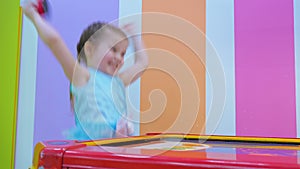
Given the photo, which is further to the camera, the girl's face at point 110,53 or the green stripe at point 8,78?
the green stripe at point 8,78

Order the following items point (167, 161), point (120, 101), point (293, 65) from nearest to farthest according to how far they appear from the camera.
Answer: point (167, 161) < point (293, 65) < point (120, 101)

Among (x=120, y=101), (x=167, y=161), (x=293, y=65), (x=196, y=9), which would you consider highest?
(x=196, y=9)

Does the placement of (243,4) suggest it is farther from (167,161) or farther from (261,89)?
(167,161)

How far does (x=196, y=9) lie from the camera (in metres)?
1.39

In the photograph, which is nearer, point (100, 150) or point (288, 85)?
point (100, 150)

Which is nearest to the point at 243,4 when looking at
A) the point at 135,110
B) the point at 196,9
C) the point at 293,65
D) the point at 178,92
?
the point at 196,9

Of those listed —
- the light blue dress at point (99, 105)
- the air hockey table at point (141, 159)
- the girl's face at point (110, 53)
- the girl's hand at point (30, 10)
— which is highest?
the girl's hand at point (30, 10)

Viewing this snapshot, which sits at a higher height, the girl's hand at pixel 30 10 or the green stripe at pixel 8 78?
the girl's hand at pixel 30 10

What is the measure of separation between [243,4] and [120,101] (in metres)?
0.57

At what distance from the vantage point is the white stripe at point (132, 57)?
1406 millimetres

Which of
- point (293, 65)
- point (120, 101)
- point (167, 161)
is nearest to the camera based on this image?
point (167, 161)

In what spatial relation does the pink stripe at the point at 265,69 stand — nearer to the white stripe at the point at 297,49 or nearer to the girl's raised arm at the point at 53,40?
the white stripe at the point at 297,49

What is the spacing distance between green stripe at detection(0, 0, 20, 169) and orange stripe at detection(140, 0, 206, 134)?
60 centimetres

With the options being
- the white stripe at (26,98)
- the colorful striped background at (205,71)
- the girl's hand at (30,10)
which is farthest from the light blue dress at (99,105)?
the girl's hand at (30,10)
